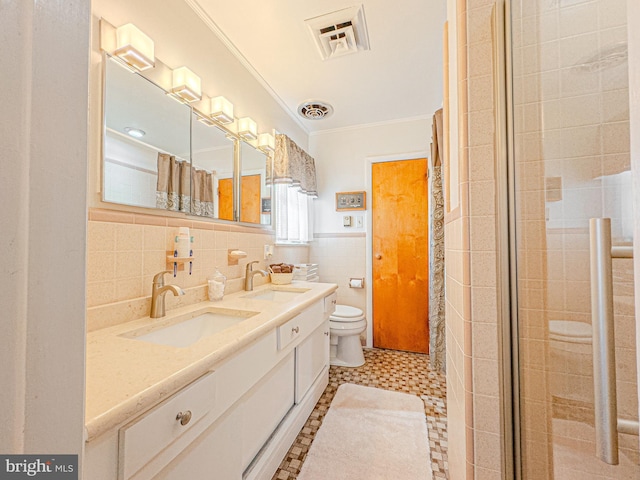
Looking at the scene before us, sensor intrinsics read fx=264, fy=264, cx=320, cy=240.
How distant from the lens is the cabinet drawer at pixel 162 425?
1.77 feet

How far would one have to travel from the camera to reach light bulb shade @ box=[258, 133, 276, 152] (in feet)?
6.74

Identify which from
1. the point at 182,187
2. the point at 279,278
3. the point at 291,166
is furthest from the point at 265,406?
the point at 291,166

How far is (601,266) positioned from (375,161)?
2.58 meters

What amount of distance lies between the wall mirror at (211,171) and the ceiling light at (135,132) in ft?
0.93

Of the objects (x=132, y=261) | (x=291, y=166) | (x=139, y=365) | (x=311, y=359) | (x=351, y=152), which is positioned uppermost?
(x=351, y=152)

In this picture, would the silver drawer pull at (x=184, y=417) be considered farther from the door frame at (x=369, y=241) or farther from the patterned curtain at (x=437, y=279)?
the door frame at (x=369, y=241)

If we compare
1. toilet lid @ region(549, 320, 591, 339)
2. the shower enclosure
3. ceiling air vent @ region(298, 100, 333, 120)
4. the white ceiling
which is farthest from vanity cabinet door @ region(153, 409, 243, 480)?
ceiling air vent @ region(298, 100, 333, 120)

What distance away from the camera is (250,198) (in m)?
1.95

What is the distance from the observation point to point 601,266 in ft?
1.60

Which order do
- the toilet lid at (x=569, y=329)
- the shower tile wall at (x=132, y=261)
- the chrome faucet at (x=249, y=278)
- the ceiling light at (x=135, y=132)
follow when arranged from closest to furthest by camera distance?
the toilet lid at (x=569, y=329) < the shower tile wall at (x=132, y=261) < the ceiling light at (x=135, y=132) < the chrome faucet at (x=249, y=278)

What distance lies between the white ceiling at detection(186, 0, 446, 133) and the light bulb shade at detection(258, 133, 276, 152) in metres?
0.44

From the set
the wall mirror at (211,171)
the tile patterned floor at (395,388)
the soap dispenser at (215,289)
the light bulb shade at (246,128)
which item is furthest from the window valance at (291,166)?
the tile patterned floor at (395,388)

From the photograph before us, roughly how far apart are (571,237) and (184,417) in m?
1.07

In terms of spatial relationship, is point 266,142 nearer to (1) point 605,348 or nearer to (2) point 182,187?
(2) point 182,187
